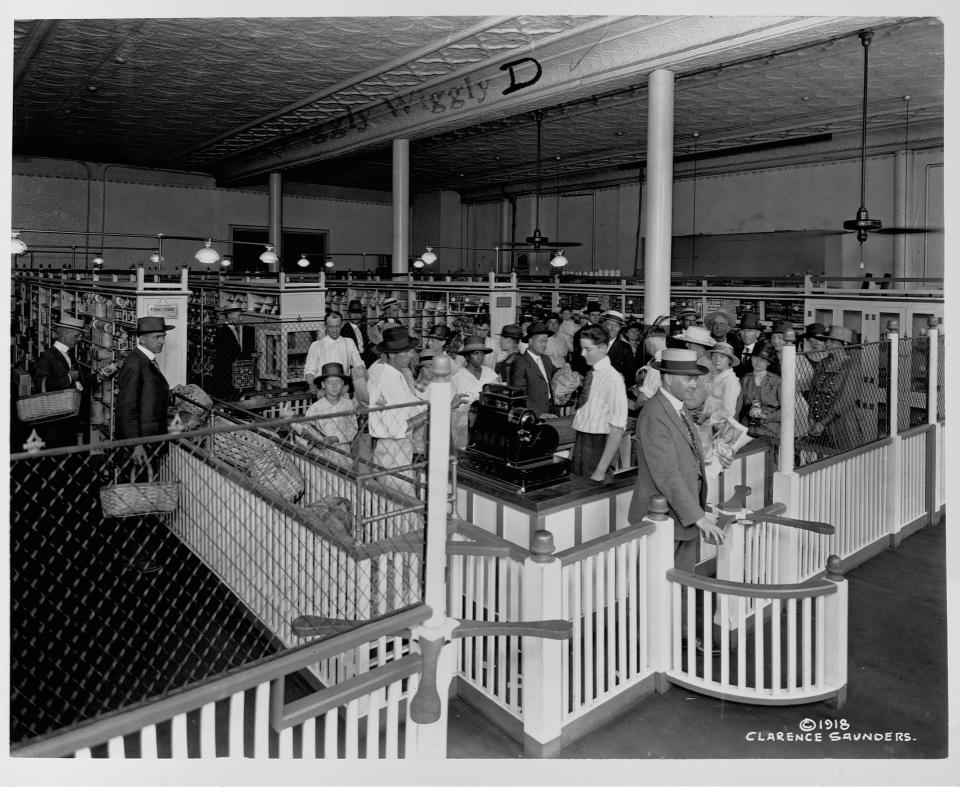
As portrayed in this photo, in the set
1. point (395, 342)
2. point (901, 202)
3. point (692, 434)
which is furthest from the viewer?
point (901, 202)

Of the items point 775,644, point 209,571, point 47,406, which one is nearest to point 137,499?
point 209,571

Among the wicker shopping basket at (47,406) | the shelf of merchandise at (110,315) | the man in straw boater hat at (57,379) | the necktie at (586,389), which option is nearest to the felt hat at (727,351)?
the necktie at (586,389)

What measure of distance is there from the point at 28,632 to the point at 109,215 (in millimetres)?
14721

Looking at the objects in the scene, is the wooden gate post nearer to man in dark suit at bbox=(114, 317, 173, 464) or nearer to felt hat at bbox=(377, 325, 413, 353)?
felt hat at bbox=(377, 325, 413, 353)

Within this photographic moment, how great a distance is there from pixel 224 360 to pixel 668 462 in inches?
259

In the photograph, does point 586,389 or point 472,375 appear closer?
point 586,389

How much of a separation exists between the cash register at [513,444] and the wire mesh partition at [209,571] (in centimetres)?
43

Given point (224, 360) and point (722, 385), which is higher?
point (224, 360)

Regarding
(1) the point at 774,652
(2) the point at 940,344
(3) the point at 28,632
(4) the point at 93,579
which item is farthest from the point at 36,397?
(2) the point at 940,344

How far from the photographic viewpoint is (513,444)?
3.69 metres

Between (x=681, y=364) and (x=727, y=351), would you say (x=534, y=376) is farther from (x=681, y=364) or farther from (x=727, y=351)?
(x=681, y=364)

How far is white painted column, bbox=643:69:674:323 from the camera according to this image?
8.11m

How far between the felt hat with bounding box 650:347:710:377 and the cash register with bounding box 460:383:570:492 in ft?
2.15

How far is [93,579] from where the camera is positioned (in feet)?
14.8
